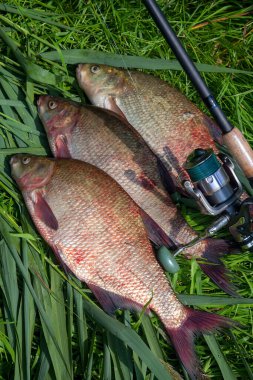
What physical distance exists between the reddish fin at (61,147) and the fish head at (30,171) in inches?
4.0

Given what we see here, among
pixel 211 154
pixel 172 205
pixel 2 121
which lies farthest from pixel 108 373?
pixel 2 121

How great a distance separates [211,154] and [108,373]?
1.13 metres

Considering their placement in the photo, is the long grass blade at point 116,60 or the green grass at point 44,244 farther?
the long grass blade at point 116,60

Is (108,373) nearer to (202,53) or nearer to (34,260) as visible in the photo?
(34,260)

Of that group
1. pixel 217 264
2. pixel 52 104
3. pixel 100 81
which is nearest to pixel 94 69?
pixel 100 81

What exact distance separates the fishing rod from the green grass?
362mm

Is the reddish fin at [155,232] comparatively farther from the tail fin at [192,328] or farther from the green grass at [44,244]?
the tail fin at [192,328]

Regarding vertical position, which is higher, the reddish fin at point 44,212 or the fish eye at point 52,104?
the fish eye at point 52,104

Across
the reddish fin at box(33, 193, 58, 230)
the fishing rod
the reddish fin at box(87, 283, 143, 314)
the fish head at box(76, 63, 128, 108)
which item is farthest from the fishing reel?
the fish head at box(76, 63, 128, 108)

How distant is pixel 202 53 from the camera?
3783 millimetres

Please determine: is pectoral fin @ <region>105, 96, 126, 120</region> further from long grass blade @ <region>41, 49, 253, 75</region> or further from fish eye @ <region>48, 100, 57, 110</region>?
fish eye @ <region>48, 100, 57, 110</region>

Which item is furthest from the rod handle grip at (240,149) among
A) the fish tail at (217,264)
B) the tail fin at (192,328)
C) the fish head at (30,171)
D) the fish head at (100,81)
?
the fish head at (30,171)

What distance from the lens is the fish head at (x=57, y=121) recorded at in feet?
11.0

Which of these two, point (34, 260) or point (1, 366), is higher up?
point (34, 260)
